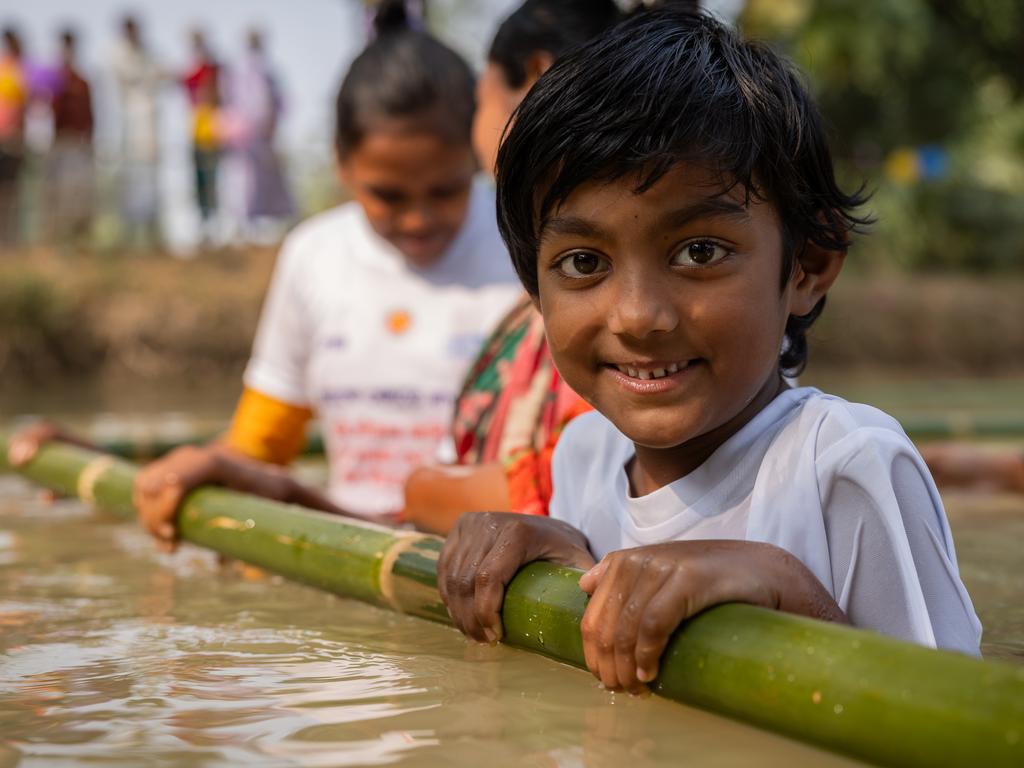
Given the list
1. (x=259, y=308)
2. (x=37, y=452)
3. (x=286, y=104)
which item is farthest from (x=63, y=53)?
(x=37, y=452)

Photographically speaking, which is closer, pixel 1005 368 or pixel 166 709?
pixel 166 709

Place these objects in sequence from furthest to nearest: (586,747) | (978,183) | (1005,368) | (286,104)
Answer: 1. (978,183)
2. (1005,368)
3. (286,104)
4. (586,747)

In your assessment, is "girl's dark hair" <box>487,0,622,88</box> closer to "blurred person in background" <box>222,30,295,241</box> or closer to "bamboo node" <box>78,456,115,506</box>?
"bamboo node" <box>78,456,115,506</box>

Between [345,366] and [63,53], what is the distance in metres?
8.44

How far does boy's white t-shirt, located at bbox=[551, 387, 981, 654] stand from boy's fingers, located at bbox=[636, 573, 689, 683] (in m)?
0.21

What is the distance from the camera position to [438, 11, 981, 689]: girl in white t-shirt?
1403mm

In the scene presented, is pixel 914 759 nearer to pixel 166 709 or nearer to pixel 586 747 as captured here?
pixel 586 747

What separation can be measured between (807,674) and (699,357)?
43 centimetres

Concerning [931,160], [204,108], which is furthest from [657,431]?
[931,160]

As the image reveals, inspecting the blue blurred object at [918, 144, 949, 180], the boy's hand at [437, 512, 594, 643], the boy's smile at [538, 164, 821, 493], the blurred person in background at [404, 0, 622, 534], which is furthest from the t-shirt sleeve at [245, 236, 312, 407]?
the blue blurred object at [918, 144, 949, 180]

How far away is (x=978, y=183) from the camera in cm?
1747

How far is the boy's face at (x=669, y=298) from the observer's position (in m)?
1.49

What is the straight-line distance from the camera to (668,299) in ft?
4.88

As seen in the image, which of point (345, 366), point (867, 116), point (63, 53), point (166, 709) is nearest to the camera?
point (166, 709)
